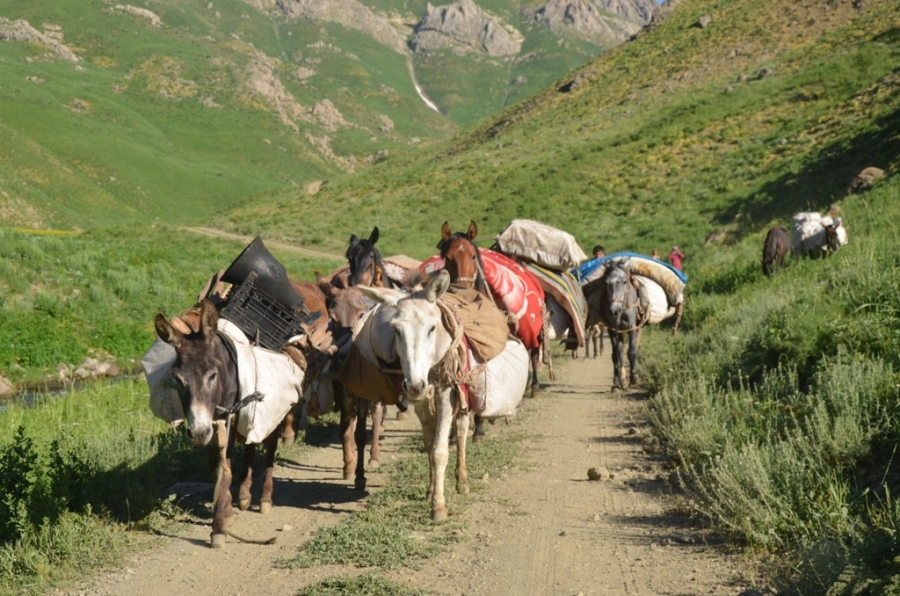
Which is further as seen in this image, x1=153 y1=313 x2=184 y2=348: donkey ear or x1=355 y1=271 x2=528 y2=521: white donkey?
x1=355 y1=271 x2=528 y2=521: white donkey

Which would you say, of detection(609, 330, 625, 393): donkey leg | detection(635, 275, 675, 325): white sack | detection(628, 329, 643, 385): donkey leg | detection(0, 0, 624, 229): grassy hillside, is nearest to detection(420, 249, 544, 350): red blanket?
detection(609, 330, 625, 393): donkey leg

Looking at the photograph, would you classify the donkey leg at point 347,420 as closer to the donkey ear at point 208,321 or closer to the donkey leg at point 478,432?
the donkey leg at point 478,432

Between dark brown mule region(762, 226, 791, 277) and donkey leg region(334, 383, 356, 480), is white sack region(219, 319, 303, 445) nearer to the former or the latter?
donkey leg region(334, 383, 356, 480)

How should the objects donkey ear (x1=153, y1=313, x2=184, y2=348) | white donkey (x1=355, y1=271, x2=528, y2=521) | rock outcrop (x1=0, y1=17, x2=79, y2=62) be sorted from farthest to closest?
rock outcrop (x1=0, y1=17, x2=79, y2=62), white donkey (x1=355, y1=271, x2=528, y2=521), donkey ear (x1=153, y1=313, x2=184, y2=348)

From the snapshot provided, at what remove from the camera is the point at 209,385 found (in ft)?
21.7

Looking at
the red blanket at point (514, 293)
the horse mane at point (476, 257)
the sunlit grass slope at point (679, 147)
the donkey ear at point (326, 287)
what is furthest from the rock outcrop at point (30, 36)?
the horse mane at point (476, 257)

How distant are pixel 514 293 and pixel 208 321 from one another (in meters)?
4.51

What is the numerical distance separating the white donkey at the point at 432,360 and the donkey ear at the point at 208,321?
1360 mm

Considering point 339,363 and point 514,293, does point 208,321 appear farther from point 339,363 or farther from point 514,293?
point 514,293

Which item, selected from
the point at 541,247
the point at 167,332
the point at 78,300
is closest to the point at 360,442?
the point at 167,332

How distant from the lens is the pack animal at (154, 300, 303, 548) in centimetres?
648

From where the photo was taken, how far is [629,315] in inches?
639

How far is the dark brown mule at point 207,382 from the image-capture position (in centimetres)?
648

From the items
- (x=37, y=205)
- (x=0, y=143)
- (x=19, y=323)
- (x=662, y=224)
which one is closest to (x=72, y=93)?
(x=0, y=143)
